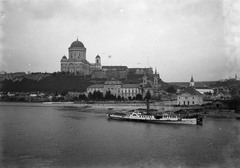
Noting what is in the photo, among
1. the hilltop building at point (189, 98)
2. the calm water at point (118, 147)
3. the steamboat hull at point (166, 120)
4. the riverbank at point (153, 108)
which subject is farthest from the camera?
the hilltop building at point (189, 98)

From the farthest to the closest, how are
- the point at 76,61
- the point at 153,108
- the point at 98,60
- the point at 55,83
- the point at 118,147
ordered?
the point at 98,60, the point at 76,61, the point at 55,83, the point at 153,108, the point at 118,147

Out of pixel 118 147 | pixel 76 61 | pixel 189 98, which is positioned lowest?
pixel 118 147

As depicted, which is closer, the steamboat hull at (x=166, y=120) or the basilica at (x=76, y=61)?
the steamboat hull at (x=166, y=120)

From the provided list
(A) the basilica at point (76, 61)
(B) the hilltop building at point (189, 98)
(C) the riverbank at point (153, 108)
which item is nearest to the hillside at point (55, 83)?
(A) the basilica at point (76, 61)

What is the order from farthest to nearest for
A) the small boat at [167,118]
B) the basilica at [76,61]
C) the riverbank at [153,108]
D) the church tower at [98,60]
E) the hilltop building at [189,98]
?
the church tower at [98,60] < the basilica at [76,61] < the hilltop building at [189,98] < the riverbank at [153,108] < the small boat at [167,118]

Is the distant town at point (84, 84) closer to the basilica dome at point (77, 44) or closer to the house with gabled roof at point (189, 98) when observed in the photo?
the basilica dome at point (77, 44)

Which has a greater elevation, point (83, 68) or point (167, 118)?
point (83, 68)

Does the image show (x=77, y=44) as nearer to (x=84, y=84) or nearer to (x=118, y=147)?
(x=84, y=84)

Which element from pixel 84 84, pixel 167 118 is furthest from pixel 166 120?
pixel 84 84

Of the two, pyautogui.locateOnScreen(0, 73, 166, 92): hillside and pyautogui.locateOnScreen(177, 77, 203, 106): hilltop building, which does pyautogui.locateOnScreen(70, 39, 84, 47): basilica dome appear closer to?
pyautogui.locateOnScreen(0, 73, 166, 92): hillside
